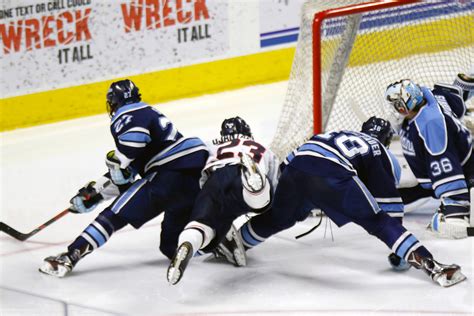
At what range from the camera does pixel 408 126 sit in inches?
176

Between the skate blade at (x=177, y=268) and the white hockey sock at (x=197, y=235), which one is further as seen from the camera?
the white hockey sock at (x=197, y=235)

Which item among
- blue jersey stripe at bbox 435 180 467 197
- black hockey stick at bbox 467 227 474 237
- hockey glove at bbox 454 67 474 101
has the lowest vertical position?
black hockey stick at bbox 467 227 474 237

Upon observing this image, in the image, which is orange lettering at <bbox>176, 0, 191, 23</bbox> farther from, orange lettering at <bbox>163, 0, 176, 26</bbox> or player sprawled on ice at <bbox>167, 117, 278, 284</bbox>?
player sprawled on ice at <bbox>167, 117, 278, 284</bbox>

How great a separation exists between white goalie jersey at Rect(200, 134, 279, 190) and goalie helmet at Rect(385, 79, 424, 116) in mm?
625

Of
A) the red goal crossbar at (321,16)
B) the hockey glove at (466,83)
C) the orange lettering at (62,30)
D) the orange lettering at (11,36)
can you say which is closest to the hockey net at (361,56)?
the red goal crossbar at (321,16)

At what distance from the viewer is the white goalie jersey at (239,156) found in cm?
404

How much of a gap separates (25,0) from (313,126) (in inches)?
80.8

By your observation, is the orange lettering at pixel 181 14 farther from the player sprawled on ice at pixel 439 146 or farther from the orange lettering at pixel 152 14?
the player sprawled on ice at pixel 439 146

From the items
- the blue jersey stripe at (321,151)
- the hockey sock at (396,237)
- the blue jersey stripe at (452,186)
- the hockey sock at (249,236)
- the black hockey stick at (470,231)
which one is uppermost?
the blue jersey stripe at (321,151)

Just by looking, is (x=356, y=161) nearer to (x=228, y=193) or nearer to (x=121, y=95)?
(x=228, y=193)

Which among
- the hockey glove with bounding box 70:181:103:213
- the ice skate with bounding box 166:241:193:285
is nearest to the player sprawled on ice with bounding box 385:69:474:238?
the ice skate with bounding box 166:241:193:285

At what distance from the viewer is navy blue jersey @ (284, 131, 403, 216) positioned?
12.9 ft

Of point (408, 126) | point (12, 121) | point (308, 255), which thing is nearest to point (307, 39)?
point (408, 126)

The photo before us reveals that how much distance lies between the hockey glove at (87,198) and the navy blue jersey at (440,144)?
135cm
